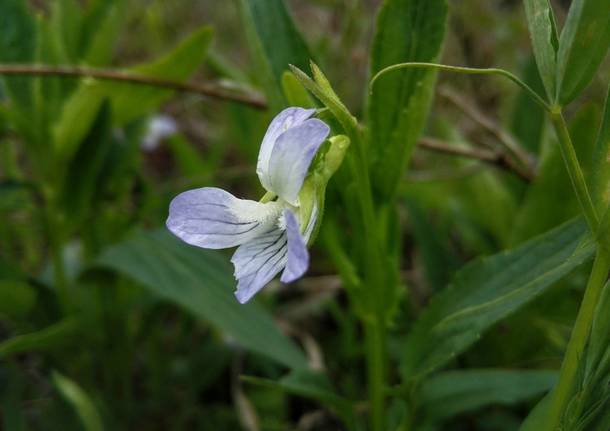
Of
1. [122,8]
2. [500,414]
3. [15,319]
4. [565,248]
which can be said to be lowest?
[500,414]

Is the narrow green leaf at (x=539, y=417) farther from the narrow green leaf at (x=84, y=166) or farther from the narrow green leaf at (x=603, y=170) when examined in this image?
the narrow green leaf at (x=84, y=166)

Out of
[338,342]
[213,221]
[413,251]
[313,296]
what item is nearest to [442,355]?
[213,221]

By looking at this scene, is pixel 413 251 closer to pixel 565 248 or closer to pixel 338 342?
pixel 338 342

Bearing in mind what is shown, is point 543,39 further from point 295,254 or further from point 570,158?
point 295,254

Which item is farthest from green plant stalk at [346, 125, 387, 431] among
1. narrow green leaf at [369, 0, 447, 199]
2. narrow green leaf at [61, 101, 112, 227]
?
narrow green leaf at [61, 101, 112, 227]

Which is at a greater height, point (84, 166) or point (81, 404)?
point (84, 166)

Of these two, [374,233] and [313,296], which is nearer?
[374,233]

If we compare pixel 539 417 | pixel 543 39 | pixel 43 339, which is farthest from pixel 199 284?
pixel 543 39
